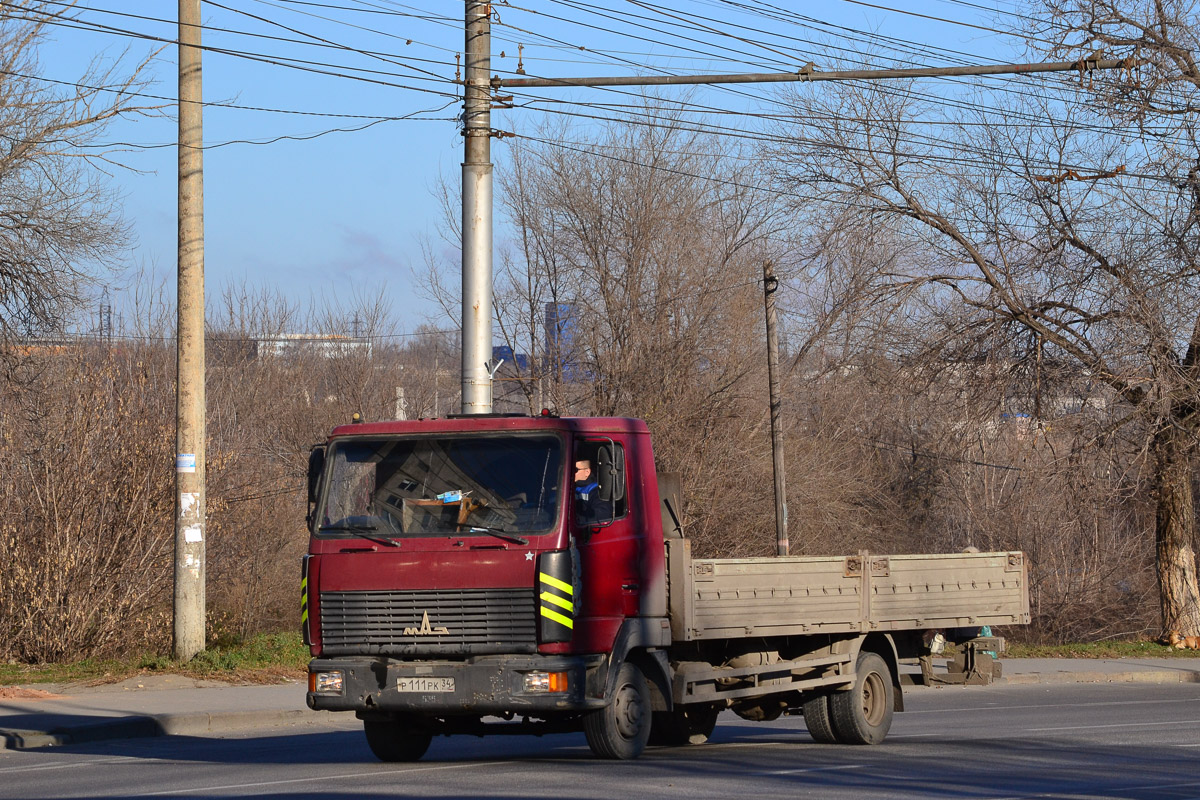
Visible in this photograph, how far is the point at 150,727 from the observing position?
44.8 feet

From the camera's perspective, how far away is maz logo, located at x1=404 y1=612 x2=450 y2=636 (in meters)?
9.53

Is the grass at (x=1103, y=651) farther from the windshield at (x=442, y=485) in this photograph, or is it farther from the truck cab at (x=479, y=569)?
the windshield at (x=442, y=485)

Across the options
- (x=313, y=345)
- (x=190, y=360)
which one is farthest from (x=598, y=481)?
(x=313, y=345)

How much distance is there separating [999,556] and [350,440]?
252 inches

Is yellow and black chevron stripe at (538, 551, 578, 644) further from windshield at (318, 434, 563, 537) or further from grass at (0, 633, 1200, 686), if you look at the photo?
grass at (0, 633, 1200, 686)

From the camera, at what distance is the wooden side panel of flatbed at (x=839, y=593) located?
34.7ft

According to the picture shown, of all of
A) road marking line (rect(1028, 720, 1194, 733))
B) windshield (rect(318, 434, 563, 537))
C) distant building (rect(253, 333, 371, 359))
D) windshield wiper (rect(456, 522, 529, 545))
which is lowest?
road marking line (rect(1028, 720, 1194, 733))

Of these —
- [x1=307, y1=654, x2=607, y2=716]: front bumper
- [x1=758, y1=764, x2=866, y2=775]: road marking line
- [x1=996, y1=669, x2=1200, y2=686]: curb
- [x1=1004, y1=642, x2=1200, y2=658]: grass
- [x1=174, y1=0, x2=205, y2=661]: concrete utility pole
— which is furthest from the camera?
[x1=1004, y1=642, x2=1200, y2=658]: grass

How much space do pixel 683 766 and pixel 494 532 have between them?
235cm

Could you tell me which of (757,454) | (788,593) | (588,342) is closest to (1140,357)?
(757,454)

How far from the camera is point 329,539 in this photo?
32.5 ft

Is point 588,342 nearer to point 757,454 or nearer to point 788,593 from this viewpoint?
point 757,454

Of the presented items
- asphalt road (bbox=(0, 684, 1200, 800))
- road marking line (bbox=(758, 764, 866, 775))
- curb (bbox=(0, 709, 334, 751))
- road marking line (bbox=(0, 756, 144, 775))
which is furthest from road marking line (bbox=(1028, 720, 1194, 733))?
road marking line (bbox=(0, 756, 144, 775))

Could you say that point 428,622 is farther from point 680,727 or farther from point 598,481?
point 680,727
